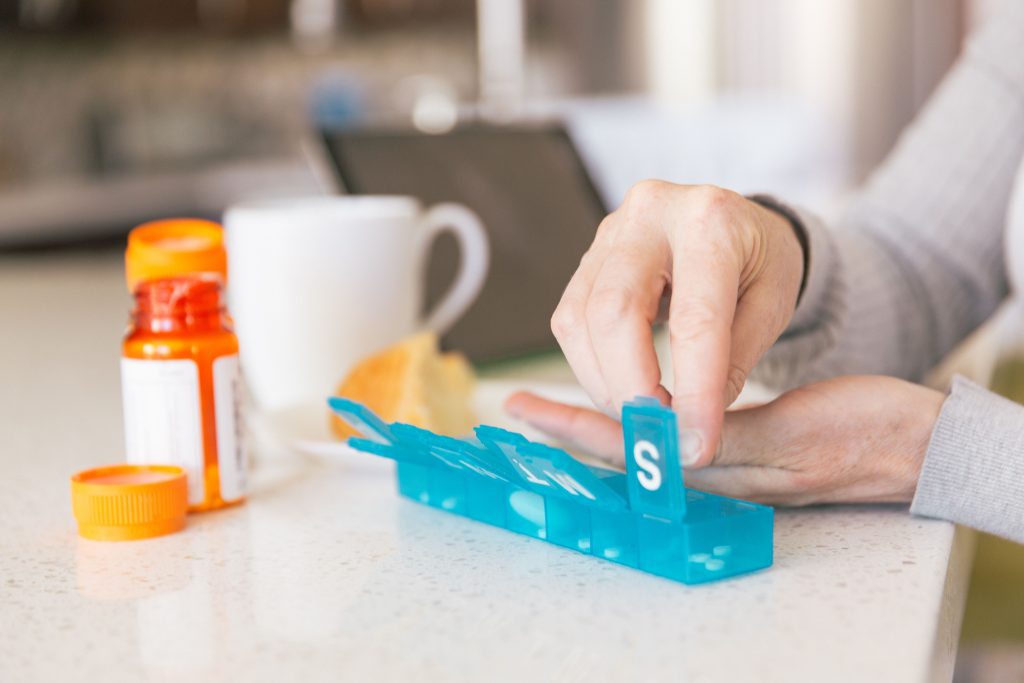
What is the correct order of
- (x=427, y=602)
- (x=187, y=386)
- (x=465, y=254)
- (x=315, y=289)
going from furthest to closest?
(x=465, y=254) < (x=315, y=289) < (x=187, y=386) < (x=427, y=602)

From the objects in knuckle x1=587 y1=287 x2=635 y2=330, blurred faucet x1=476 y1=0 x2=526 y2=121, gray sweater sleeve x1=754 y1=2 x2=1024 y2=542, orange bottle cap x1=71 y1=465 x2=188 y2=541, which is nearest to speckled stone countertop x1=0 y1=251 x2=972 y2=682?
orange bottle cap x1=71 y1=465 x2=188 y2=541

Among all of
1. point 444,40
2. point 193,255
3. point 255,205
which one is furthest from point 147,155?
point 193,255

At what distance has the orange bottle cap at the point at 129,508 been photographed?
0.56 m

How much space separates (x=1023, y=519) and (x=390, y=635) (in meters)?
0.31

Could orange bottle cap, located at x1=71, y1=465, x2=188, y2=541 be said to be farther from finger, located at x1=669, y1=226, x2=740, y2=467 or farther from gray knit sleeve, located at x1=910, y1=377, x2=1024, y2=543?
gray knit sleeve, located at x1=910, y1=377, x2=1024, y2=543

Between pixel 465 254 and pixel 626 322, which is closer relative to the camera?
pixel 626 322

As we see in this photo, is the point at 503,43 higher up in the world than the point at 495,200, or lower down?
higher up

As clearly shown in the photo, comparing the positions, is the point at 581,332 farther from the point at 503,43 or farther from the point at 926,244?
the point at 503,43

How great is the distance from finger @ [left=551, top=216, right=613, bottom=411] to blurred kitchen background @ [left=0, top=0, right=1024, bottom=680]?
140 inches

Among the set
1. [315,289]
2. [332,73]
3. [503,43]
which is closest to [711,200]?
[315,289]

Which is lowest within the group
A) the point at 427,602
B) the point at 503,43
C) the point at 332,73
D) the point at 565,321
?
the point at 427,602

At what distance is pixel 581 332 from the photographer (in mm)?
520

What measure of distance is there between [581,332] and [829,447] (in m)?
0.14

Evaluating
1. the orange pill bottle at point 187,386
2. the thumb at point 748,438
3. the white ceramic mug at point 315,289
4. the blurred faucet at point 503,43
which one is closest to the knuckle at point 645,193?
the thumb at point 748,438
